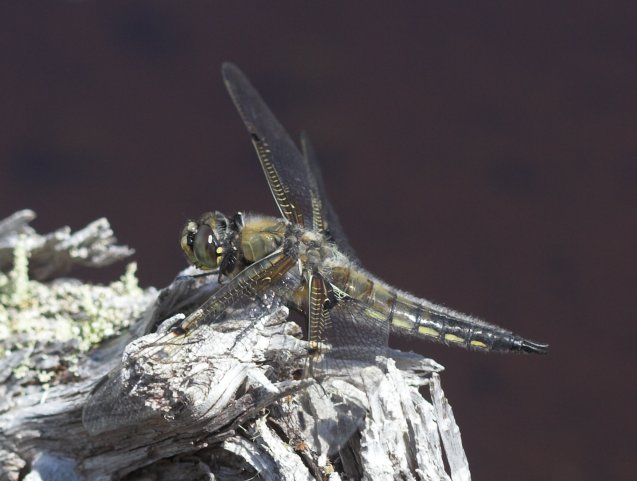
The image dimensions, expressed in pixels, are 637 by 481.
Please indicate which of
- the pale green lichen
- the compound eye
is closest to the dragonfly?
the compound eye

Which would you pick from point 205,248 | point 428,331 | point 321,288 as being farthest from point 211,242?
point 428,331

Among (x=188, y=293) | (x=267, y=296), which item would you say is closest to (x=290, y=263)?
(x=267, y=296)

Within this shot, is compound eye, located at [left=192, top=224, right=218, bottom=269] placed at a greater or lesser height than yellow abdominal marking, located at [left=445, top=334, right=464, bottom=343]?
greater

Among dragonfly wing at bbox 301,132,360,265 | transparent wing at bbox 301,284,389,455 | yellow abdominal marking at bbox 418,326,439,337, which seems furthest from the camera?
dragonfly wing at bbox 301,132,360,265

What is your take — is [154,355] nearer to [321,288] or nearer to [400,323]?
[321,288]

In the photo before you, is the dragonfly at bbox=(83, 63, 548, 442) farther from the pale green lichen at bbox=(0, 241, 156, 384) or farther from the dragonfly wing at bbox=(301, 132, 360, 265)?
the pale green lichen at bbox=(0, 241, 156, 384)

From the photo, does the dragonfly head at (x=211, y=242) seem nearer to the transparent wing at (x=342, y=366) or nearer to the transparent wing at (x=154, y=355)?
the transparent wing at (x=154, y=355)
